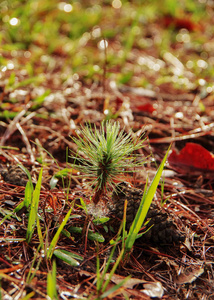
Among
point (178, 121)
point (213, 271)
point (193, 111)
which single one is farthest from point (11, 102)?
point (213, 271)

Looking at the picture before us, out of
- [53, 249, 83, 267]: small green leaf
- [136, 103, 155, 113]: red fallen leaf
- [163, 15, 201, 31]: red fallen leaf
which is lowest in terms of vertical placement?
[53, 249, 83, 267]: small green leaf

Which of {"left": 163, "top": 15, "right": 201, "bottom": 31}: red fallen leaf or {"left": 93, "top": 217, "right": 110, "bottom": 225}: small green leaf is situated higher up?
{"left": 163, "top": 15, "right": 201, "bottom": 31}: red fallen leaf

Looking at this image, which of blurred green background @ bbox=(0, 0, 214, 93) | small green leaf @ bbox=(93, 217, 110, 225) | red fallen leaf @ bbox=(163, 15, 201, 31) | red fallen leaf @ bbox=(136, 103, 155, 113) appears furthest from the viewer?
red fallen leaf @ bbox=(163, 15, 201, 31)

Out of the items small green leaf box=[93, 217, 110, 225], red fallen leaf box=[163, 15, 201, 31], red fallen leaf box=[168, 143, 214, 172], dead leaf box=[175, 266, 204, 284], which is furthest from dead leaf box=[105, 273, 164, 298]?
red fallen leaf box=[163, 15, 201, 31]

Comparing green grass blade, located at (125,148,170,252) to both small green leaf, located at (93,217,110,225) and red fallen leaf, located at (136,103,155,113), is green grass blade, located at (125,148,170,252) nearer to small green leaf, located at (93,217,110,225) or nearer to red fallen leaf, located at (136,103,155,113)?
small green leaf, located at (93,217,110,225)

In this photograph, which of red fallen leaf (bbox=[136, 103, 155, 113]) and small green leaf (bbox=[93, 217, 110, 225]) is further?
red fallen leaf (bbox=[136, 103, 155, 113])

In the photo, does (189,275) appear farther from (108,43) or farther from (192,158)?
(108,43)

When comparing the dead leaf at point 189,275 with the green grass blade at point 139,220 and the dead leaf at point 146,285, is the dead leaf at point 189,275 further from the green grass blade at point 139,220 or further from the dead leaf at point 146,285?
the green grass blade at point 139,220

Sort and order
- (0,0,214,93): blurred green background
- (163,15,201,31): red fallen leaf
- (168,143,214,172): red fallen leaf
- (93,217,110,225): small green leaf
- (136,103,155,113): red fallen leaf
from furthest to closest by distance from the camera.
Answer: (163,15,201,31): red fallen leaf < (0,0,214,93): blurred green background < (136,103,155,113): red fallen leaf < (168,143,214,172): red fallen leaf < (93,217,110,225): small green leaf
